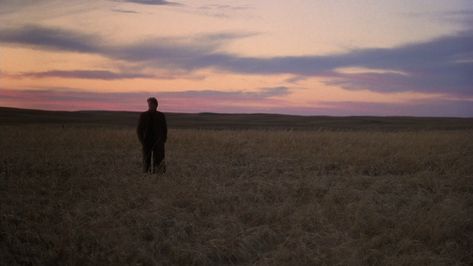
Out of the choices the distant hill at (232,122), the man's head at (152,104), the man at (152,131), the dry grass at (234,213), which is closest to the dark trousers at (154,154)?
the man at (152,131)

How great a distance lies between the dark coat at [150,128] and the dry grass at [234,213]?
3.03 ft

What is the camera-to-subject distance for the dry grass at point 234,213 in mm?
6012

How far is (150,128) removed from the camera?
11539 millimetres

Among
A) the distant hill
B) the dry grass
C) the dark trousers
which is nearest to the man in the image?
the dark trousers

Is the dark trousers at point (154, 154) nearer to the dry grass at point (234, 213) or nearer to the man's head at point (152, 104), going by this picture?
the dry grass at point (234, 213)

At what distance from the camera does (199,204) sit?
26.8 ft

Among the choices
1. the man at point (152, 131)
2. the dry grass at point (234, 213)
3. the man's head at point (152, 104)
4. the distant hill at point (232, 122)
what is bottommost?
the dry grass at point (234, 213)

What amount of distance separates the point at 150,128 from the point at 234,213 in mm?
4374

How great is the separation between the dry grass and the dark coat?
924 millimetres

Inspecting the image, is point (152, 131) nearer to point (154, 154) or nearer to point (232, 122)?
point (154, 154)

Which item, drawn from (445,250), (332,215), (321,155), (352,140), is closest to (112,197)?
(332,215)

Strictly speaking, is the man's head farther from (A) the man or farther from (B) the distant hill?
(B) the distant hill

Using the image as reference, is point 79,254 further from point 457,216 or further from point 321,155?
point 321,155

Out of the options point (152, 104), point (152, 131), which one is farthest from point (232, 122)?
point (152, 104)
